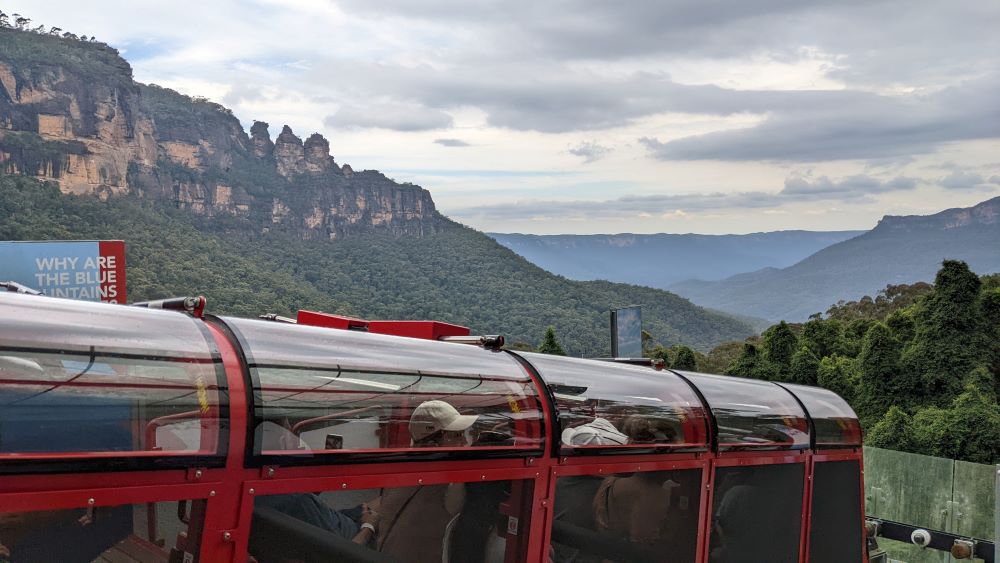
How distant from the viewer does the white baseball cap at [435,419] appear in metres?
4.07

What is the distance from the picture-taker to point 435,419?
417cm

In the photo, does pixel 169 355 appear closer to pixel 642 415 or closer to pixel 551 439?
pixel 551 439

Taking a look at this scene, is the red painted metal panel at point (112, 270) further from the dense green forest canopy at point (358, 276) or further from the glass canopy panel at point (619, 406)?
the dense green forest canopy at point (358, 276)

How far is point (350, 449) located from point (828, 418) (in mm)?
4819

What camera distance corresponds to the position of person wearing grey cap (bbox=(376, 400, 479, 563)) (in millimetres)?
3930

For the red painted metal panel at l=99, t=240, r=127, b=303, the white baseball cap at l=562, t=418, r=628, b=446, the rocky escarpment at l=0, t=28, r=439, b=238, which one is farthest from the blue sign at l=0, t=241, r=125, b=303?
the rocky escarpment at l=0, t=28, r=439, b=238

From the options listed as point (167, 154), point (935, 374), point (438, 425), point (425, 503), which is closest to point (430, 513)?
point (425, 503)

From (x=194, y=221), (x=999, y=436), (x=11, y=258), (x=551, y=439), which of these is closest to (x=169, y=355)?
(x=551, y=439)

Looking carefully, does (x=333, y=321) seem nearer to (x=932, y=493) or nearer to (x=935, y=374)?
(x=932, y=493)

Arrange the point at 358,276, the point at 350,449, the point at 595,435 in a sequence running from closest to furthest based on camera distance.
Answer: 1. the point at 350,449
2. the point at 595,435
3. the point at 358,276

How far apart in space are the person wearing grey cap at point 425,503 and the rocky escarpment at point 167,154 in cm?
9286

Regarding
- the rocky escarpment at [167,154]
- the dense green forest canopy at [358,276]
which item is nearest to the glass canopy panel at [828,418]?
the dense green forest canopy at [358,276]

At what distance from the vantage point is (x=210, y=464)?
312cm

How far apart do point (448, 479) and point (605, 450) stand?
1210mm
